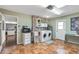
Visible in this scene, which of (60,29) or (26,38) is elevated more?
(60,29)

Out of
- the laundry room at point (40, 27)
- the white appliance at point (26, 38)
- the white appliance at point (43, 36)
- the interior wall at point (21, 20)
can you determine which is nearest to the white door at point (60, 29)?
the laundry room at point (40, 27)

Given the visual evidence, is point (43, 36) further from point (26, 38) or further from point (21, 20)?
point (21, 20)

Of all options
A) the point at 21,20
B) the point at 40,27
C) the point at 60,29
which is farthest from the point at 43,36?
the point at 21,20

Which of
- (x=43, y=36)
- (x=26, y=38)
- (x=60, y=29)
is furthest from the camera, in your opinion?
(x=60, y=29)

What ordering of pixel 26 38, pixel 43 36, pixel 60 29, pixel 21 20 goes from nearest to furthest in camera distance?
pixel 26 38 < pixel 21 20 < pixel 43 36 < pixel 60 29

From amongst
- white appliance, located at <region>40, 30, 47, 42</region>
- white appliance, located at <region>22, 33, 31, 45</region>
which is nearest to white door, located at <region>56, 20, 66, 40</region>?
white appliance, located at <region>40, 30, 47, 42</region>

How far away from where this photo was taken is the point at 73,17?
492 cm

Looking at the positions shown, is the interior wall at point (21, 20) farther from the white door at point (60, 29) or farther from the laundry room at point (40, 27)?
the white door at point (60, 29)

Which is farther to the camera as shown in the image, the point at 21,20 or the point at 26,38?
the point at 21,20

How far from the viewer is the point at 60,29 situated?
20.4ft

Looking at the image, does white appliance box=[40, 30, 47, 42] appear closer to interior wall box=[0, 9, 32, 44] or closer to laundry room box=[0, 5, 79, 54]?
laundry room box=[0, 5, 79, 54]
